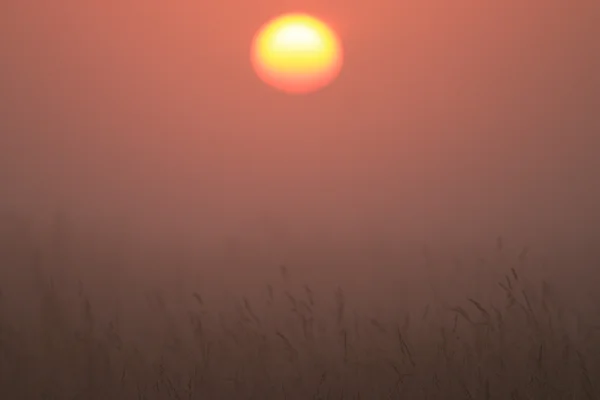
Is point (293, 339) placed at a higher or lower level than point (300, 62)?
lower

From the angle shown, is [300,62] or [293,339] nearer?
[293,339]

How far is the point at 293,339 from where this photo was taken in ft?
6.81

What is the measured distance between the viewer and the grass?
196cm

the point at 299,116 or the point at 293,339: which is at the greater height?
the point at 299,116

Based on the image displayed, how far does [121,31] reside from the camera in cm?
308

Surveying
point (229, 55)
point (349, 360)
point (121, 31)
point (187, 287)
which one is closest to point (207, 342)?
point (187, 287)

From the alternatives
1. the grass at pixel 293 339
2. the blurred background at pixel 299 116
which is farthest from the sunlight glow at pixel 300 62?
the grass at pixel 293 339

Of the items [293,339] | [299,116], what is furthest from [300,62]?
[293,339]

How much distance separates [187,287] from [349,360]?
698 mm

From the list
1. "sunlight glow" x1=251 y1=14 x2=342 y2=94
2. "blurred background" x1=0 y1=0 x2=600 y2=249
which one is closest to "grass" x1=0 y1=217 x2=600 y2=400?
"blurred background" x1=0 y1=0 x2=600 y2=249

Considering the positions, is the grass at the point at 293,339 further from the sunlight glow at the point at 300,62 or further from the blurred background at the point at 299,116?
the sunlight glow at the point at 300,62

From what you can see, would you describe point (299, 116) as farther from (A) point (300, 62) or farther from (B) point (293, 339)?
(B) point (293, 339)

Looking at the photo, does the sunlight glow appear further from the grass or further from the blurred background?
the grass

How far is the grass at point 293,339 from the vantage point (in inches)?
77.0
